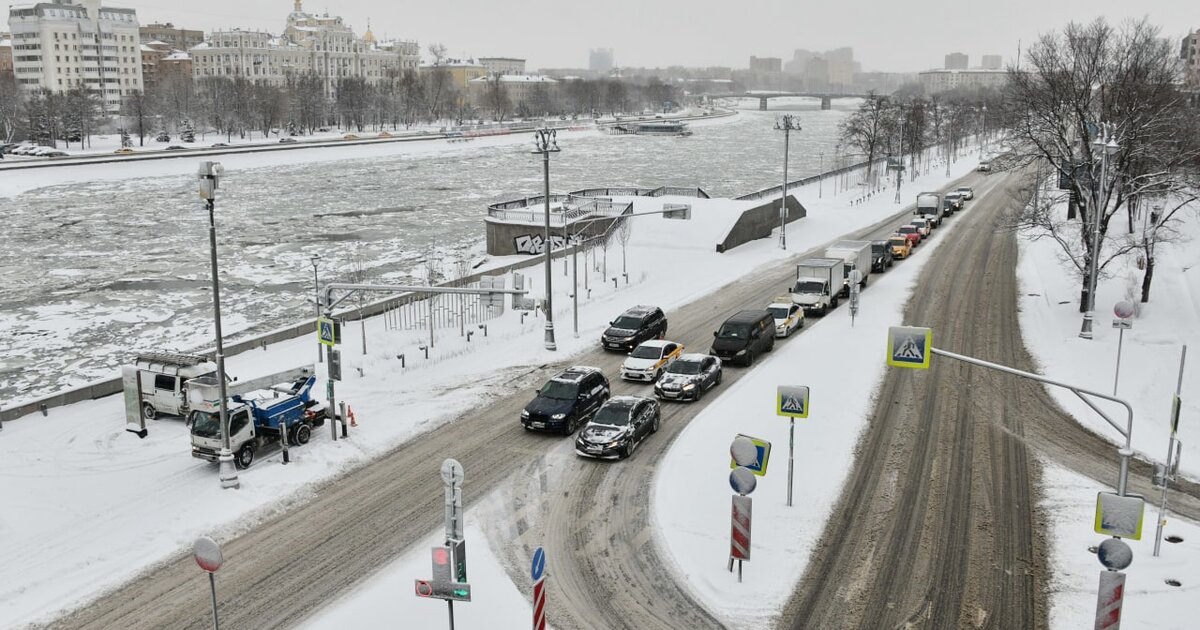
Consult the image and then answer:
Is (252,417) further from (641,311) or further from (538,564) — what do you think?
(641,311)

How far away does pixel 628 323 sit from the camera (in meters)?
34.9

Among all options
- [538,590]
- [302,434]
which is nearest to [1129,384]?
[538,590]

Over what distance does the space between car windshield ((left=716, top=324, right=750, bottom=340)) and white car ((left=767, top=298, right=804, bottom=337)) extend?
3.16m

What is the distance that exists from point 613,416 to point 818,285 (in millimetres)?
18287

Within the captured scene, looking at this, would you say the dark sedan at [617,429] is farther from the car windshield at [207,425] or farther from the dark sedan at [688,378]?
the car windshield at [207,425]

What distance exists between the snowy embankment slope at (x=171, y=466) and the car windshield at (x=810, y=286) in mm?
8116

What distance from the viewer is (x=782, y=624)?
1600 cm

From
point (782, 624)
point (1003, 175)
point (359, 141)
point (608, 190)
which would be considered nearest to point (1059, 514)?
point (782, 624)

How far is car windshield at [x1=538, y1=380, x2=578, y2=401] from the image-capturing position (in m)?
26.1

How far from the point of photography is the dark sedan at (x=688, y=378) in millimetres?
28078

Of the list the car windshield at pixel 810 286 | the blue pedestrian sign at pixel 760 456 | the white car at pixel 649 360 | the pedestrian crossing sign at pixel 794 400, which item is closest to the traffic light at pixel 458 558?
the blue pedestrian sign at pixel 760 456

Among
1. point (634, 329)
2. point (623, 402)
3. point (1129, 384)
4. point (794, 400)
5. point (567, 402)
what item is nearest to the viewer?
point (794, 400)

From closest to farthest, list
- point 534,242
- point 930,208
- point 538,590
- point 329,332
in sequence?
point 538,590 < point 329,332 < point 534,242 < point 930,208

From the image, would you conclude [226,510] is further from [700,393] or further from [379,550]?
[700,393]
